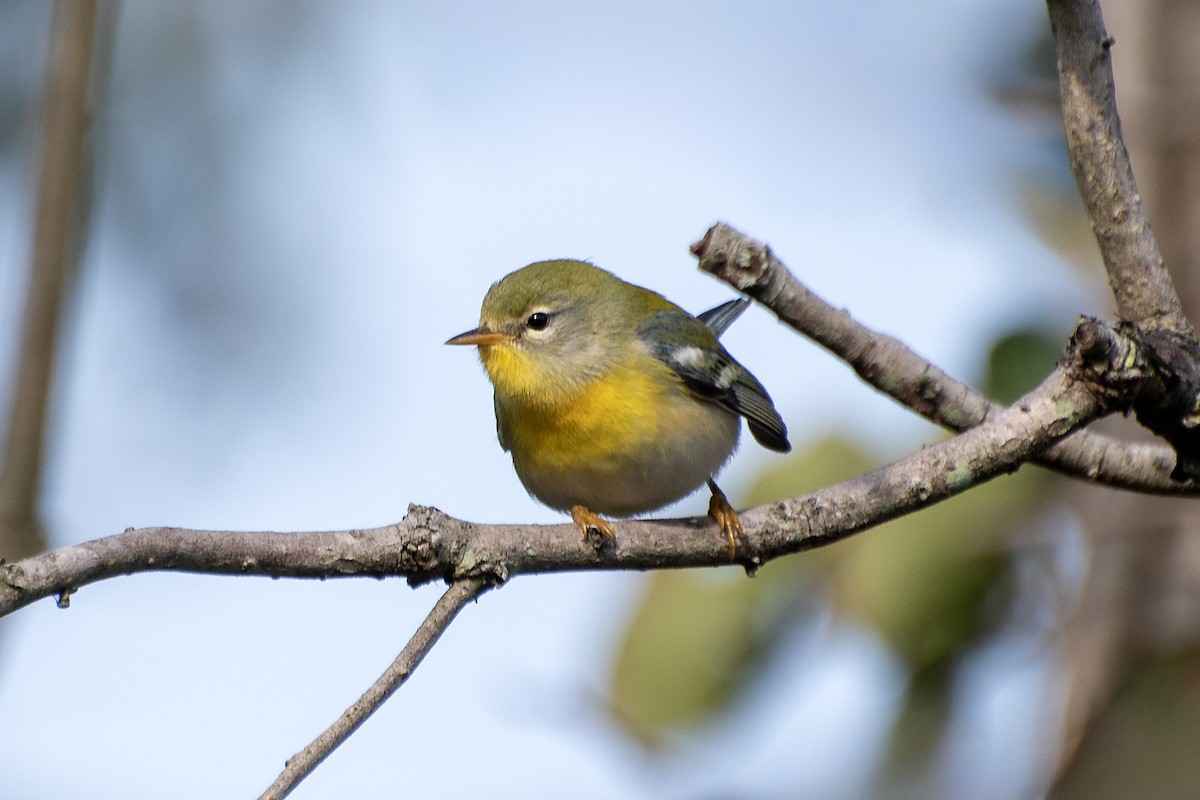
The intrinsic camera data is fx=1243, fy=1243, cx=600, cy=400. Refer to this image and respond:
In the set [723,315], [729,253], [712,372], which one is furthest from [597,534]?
[723,315]

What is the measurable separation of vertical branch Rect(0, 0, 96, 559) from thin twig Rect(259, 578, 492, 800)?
104cm

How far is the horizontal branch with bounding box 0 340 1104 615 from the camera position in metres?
2.29

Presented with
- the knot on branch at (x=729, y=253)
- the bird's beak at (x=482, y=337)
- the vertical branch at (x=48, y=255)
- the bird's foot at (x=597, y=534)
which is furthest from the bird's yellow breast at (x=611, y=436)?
the vertical branch at (x=48, y=255)

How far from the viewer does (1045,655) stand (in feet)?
13.7

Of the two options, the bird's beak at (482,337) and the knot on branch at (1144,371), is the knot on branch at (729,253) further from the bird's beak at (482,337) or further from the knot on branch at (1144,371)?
the bird's beak at (482,337)

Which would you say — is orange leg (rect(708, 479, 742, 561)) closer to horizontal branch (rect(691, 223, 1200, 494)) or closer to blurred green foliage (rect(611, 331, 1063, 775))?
blurred green foliage (rect(611, 331, 1063, 775))

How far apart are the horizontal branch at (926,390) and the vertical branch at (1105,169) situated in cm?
43

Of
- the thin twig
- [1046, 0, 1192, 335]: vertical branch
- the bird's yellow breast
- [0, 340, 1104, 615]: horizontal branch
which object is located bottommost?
the thin twig

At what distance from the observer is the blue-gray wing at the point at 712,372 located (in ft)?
16.1

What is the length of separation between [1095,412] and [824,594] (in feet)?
5.60

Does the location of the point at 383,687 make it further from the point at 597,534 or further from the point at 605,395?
the point at 605,395

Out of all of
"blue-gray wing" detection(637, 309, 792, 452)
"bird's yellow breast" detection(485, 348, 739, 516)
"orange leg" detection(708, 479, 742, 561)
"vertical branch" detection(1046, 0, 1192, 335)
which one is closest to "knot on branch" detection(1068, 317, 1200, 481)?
"vertical branch" detection(1046, 0, 1192, 335)

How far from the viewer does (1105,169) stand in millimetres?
3203

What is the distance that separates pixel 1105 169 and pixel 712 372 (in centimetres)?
200
